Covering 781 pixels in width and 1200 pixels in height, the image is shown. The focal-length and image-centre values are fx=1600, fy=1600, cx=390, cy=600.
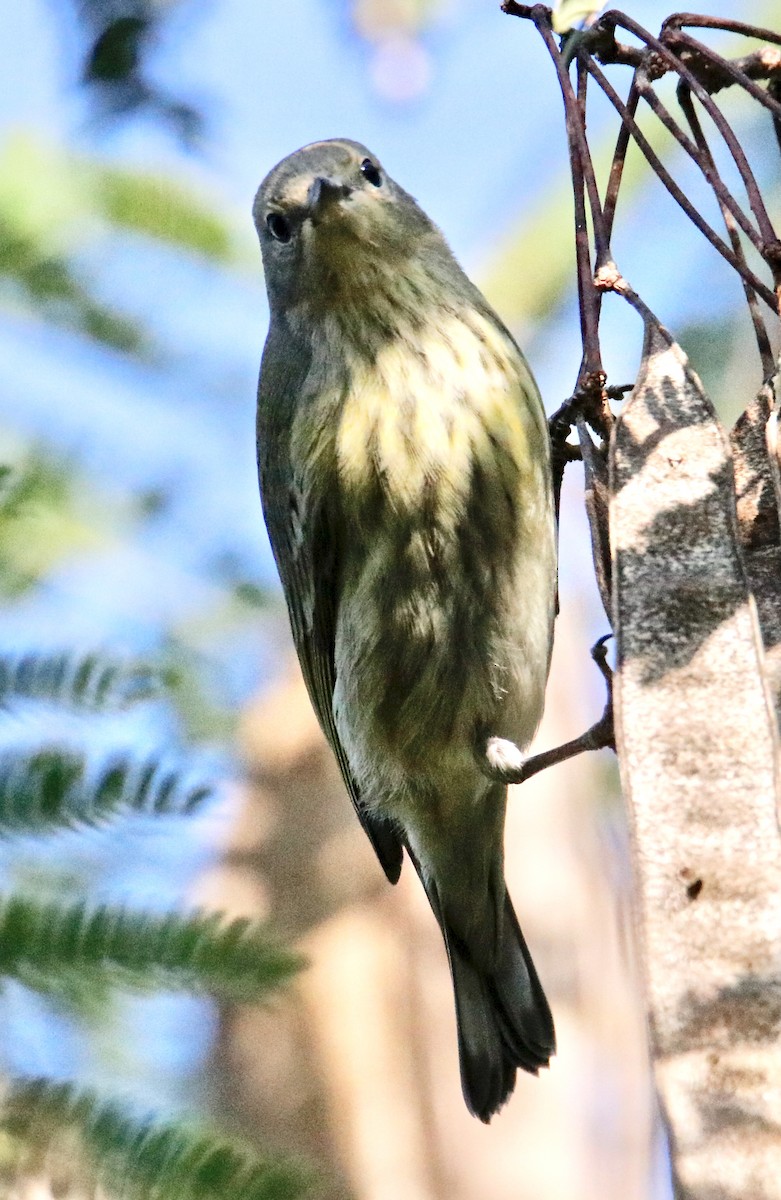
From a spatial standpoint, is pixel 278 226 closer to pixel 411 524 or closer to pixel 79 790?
pixel 411 524

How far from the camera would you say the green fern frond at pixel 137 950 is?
2.32 meters

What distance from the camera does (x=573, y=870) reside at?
571cm

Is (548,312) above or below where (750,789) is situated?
above

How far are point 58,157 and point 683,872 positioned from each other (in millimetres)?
3232

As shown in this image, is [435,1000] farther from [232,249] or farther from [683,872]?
[683,872]

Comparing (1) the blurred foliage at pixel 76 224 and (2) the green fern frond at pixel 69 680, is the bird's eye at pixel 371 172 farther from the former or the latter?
(2) the green fern frond at pixel 69 680

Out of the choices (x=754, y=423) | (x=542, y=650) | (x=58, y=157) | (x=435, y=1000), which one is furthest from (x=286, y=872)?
(x=754, y=423)

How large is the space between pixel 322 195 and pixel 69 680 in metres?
1.51

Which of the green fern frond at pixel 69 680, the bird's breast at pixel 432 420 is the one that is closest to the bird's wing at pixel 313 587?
the bird's breast at pixel 432 420

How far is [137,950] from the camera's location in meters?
2.38

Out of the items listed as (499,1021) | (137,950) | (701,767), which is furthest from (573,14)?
(499,1021)

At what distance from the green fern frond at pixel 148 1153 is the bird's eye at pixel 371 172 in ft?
7.77

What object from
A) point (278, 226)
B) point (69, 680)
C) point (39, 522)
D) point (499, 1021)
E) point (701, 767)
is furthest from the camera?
point (499, 1021)

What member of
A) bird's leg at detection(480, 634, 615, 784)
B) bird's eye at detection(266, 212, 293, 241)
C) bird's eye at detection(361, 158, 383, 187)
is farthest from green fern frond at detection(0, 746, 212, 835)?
bird's eye at detection(361, 158, 383, 187)
